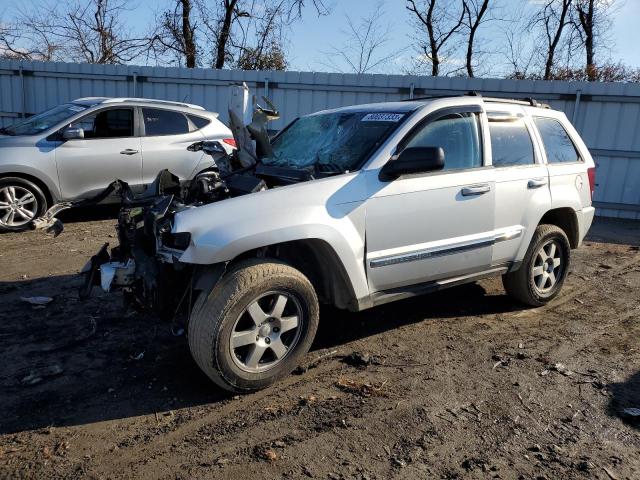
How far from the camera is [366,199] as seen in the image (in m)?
3.57

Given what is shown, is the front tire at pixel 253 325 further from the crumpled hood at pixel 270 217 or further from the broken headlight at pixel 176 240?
the broken headlight at pixel 176 240

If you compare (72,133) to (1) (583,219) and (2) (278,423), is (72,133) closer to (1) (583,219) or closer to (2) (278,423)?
(2) (278,423)

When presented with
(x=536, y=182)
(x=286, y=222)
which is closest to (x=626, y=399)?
(x=536, y=182)

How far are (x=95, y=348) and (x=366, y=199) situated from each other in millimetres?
2260

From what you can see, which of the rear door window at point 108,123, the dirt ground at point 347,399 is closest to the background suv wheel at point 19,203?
the rear door window at point 108,123

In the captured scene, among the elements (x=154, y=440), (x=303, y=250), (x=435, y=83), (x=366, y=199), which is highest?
(x=435, y=83)

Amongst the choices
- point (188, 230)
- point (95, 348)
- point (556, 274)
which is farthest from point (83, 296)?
point (556, 274)

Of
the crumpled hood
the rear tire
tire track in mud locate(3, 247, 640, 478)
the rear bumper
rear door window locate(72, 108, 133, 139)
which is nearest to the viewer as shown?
tire track in mud locate(3, 247, 640, 478)

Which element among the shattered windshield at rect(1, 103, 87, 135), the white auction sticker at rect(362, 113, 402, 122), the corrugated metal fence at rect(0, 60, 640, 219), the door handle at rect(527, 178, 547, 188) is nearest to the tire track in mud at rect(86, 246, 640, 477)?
the door handle at rect(527, 178, 547, 188)

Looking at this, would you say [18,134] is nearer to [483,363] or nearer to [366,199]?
[366,199]

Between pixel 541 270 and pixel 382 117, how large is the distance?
2184 mm

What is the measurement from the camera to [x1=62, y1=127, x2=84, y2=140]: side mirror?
23.5 ft

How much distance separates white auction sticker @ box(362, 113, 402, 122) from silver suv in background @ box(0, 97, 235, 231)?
326 centimetres

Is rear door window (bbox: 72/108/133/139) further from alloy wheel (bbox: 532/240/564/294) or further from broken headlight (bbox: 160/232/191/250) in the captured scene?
alloy wheel (bbox: 532/240/564/294)
